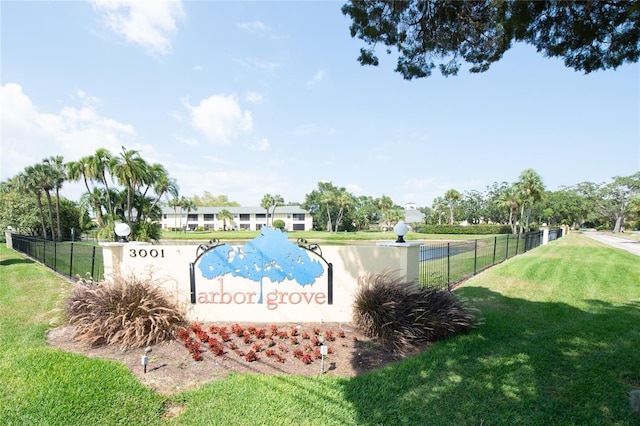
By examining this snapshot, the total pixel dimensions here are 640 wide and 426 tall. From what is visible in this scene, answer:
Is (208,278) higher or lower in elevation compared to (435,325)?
higher

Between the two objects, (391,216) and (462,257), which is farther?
(391,216)

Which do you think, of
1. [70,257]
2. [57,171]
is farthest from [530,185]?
[57,171]

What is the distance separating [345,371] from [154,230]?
2157 centimetres

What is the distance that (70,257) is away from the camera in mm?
10461

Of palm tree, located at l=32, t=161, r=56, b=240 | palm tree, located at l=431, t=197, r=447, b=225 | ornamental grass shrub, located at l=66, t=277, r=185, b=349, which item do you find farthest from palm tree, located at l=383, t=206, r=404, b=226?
ornamental grass shrub, located at l=66, t=277, r=185, b=349

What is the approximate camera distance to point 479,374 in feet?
13.0

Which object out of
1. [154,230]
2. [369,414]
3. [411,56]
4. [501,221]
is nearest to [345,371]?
[369,414]

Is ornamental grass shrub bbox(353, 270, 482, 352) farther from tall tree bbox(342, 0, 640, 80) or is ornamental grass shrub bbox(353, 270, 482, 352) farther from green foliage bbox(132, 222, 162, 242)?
green foliage bbox(132, 222, 162, 242)

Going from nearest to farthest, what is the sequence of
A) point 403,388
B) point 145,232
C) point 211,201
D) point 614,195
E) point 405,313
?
point 403,388, point 405,313, point 145,232, point 614,195, point 211,201

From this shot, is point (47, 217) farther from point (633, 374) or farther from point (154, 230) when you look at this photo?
point (633, 374)

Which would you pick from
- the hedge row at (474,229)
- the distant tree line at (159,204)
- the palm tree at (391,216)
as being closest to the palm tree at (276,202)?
the distant tree line at (159,204)

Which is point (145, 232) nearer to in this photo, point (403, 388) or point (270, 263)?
point (270, 263)

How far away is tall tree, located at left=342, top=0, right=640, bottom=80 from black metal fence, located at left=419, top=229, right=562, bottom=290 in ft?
14.5

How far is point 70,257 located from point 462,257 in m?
14.3
